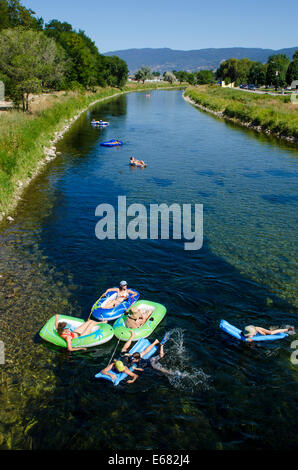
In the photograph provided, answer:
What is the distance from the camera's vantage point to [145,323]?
36.7ft

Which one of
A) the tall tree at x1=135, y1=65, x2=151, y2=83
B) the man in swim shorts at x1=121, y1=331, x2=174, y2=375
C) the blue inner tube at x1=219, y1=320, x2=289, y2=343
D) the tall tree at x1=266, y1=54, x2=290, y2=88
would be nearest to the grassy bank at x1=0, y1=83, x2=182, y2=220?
the man in swim shorts at x1=121, y1=331, x2=174, y2=375

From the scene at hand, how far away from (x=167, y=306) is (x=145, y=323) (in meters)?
1.65

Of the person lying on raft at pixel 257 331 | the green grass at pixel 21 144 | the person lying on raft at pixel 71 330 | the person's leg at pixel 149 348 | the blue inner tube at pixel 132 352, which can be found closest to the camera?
the blue inner tube at pixel 132 352

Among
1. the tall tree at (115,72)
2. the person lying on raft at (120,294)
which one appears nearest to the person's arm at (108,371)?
the person lying on raft at (120,294)

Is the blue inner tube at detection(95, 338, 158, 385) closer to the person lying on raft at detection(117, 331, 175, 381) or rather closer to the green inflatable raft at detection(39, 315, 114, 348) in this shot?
the person lying on raft at detection(117, 331, 175, 381)

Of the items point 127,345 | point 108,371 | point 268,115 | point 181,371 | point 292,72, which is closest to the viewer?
point 108,371

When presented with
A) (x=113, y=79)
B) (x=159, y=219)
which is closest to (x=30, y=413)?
(x=159, y=219)

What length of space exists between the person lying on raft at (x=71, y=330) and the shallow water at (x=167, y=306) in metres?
0.51

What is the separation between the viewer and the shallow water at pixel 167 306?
8.34m

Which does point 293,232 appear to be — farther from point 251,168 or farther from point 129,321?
point 251,168

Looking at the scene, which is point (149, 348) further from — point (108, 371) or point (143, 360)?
point (108, 371)

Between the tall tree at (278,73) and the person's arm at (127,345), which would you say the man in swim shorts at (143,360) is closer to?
the person's arm at (127,345)

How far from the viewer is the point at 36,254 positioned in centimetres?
1564

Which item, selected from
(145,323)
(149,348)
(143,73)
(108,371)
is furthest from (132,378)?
(143,73)
